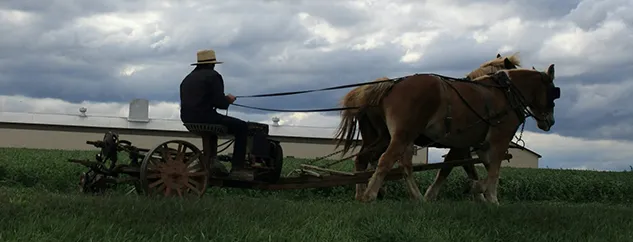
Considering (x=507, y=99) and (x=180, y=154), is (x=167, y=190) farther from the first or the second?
(x=507, y=99)

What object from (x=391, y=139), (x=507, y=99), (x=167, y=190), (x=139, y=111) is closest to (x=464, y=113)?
(x=507, y=99)

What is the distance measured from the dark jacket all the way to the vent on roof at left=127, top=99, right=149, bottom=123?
19695mm

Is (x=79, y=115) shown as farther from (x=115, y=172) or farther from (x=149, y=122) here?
(x=115, y=172)

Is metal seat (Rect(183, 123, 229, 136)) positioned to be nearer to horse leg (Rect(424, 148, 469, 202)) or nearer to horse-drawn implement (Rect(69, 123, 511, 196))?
horse-drawn implement (Rect(69, 123, 511, 196))

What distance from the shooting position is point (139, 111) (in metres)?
27.0

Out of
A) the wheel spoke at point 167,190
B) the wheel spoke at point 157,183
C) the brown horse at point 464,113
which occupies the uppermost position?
the brown horse at point 464,113

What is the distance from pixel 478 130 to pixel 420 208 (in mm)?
1850

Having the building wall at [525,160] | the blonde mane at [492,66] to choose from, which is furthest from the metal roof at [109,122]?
the blonde mane at [492,66]

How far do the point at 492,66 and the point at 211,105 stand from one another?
4297 mm

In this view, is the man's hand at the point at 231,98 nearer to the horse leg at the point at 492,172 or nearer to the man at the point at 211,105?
the man at the point at 211,105

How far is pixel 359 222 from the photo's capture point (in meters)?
6.41

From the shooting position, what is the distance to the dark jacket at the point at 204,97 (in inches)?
300

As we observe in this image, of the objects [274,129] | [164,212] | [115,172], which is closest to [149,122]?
[274,129]

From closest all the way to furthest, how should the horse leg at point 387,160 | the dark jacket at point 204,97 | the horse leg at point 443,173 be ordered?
the dark jacket at point 204,97
the horse leg at point 387,160
the horse leg at point 443,173
